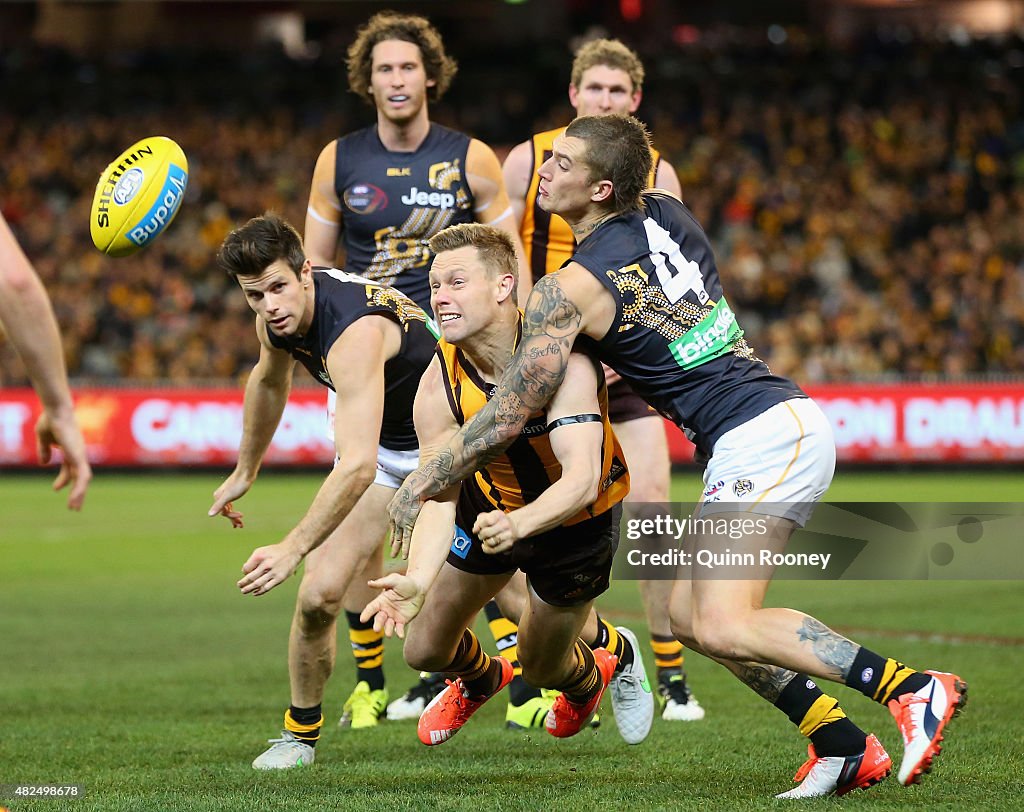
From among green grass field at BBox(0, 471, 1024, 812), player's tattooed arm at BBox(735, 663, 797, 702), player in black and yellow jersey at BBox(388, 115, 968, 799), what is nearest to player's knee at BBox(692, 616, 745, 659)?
player in black and yellow jersey at BBox(388, 115, 968, 799)

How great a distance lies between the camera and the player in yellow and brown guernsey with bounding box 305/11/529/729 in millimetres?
7457

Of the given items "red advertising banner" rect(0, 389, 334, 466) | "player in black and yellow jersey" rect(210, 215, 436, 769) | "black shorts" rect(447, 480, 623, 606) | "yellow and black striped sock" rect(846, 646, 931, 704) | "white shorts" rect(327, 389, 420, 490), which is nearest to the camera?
"yellow and black striped sock" rect(846, 646, 931, 704)

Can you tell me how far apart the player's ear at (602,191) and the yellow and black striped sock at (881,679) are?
185cm

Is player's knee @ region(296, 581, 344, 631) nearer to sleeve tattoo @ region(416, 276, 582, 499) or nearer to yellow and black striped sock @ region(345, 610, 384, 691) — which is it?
yellow and black striped sock @ region(345, 610, 384, 691)

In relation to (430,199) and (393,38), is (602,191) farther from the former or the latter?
(393,38)

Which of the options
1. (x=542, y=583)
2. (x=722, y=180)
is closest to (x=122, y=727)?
(x=542, y=583)

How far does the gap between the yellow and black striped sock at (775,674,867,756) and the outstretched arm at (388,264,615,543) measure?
1.39 meters

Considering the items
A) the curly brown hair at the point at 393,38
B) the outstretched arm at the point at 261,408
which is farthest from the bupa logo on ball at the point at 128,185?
the curly brown hair at the point at 393,38

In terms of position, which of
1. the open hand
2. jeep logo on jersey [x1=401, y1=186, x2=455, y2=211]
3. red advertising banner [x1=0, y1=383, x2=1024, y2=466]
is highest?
jeep logo on jersey [x1=401, y1=186, x2=455, y2=211]

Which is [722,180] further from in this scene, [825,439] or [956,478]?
[825,439]

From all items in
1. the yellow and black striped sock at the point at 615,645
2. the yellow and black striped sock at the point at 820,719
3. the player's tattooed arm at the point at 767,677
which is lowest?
the yellow and black striped sock at the point at 615,645

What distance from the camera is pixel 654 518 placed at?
7.21 metres

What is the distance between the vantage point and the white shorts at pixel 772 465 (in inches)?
201

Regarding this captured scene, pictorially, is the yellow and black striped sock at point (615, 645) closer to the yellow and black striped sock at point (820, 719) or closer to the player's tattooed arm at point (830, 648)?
the yellow and black striped sock at point (820, 719)
